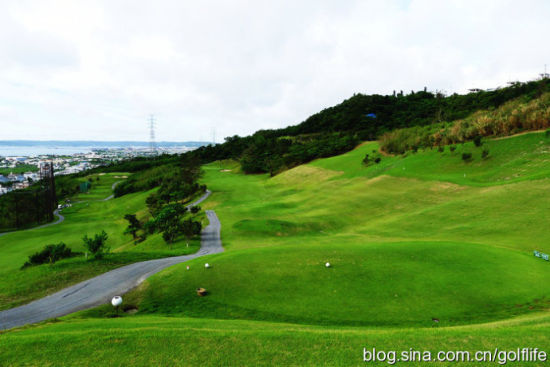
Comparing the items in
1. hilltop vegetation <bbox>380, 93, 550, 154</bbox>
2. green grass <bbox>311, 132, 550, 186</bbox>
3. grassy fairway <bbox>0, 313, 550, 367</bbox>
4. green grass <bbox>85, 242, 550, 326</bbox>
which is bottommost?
green grass <bbox>85, 242, 550, 326</bbox>

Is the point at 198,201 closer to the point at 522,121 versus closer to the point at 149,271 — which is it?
the point at 149,271

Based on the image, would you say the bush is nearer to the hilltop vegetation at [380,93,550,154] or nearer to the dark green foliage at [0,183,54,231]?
the hilltop vegetation at [380,93,550,154]

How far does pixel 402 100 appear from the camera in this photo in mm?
192625

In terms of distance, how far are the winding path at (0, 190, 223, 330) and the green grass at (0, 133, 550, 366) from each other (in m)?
1.64

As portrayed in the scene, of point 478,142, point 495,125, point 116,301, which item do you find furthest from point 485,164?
A: point 116,301

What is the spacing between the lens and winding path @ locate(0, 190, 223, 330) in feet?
49.0

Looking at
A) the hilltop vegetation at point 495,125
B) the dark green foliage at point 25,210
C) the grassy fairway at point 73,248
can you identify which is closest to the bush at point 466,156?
the hilltop vegetation at point 495,125

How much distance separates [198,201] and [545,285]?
5841 cm

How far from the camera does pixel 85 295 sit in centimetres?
1728

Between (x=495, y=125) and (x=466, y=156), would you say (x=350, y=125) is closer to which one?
(x=495, y=125)

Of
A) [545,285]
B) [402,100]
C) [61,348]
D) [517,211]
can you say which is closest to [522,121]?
[517,211]

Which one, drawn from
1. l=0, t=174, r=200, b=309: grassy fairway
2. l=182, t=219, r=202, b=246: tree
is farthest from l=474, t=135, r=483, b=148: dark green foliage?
l=0, t=174, r=200, b=309: grassy fairway

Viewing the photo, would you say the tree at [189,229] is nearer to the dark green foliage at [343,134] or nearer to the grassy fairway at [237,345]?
the grassy fairway at [237,345]

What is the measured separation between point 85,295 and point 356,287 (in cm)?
1731
